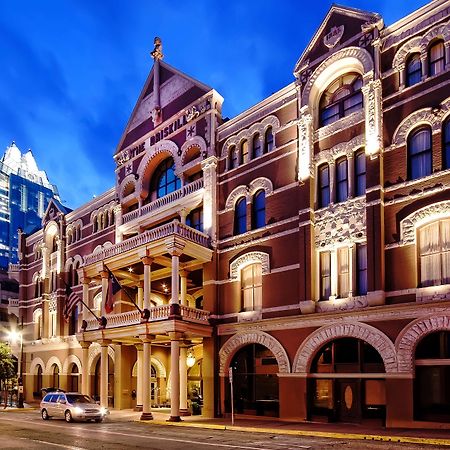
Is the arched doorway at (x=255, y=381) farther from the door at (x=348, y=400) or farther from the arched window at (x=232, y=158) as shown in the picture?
the arched window at (x=232, y=158)

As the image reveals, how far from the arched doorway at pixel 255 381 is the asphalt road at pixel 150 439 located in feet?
14.1

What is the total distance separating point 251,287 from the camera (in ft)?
93.0

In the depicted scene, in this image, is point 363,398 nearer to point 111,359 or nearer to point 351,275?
point 351,275

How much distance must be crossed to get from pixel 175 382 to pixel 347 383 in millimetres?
8365

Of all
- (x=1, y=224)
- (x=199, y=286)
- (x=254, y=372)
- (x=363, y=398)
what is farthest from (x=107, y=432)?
(x=1, y=224)

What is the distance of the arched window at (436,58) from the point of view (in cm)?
2228

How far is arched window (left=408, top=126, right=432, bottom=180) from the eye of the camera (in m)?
22.1

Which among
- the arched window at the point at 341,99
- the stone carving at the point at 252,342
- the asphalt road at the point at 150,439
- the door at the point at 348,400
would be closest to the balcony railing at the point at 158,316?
the stone carving at the point at 252,342

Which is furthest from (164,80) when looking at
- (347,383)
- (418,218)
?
(347,383)

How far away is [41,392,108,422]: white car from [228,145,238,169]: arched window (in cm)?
1396

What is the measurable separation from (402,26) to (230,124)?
34.8 feet

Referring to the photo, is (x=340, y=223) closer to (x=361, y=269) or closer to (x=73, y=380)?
(x=361, y=269)

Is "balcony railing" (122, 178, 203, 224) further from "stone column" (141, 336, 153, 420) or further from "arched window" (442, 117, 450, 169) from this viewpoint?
"arched window" (442, 117, 450, 169)

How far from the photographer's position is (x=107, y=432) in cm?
2191
